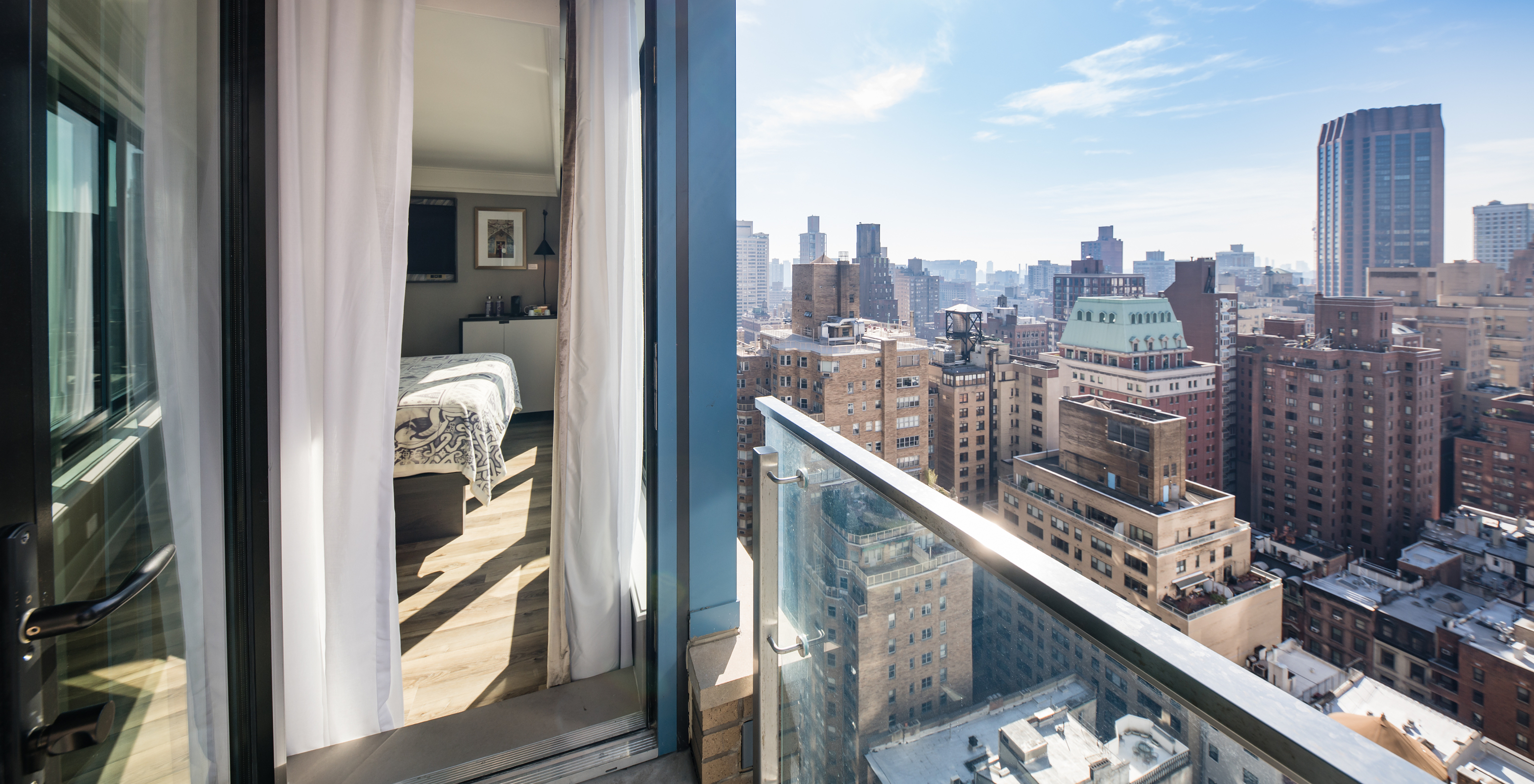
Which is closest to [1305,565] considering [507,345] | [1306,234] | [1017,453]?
[1017,453]

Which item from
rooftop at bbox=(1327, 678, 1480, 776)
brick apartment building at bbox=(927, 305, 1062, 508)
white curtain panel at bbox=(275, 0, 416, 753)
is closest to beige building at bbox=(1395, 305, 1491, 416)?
rooftop at bbox=(1327, 678, 1480, 776)

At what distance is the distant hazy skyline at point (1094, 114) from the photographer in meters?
3.22

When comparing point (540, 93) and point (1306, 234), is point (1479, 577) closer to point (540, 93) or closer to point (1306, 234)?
point (1306, 234)

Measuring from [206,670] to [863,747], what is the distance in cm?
113

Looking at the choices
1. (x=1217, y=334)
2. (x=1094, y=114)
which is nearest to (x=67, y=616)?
(x=1217, y=334)

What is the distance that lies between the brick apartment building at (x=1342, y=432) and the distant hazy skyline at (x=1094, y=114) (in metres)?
0.54

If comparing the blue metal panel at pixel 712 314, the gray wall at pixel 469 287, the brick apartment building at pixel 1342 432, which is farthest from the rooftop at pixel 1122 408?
the gray wall at pixel 469 287

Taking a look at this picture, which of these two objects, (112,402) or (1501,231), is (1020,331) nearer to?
(1501,231)

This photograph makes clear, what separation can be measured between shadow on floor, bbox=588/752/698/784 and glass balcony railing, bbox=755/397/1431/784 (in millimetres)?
250

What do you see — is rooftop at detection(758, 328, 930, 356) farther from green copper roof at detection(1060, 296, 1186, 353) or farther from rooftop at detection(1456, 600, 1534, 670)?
rooftop at detection(1456, 600, 1534, 670)

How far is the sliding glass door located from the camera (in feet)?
1.73

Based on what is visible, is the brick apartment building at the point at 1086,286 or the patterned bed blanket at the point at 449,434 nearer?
the patterned bed blanket at the point at 449,434

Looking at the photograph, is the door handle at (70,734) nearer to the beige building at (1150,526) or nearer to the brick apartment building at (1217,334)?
the beige building at (1150,526)

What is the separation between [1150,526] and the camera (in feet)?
7.46
